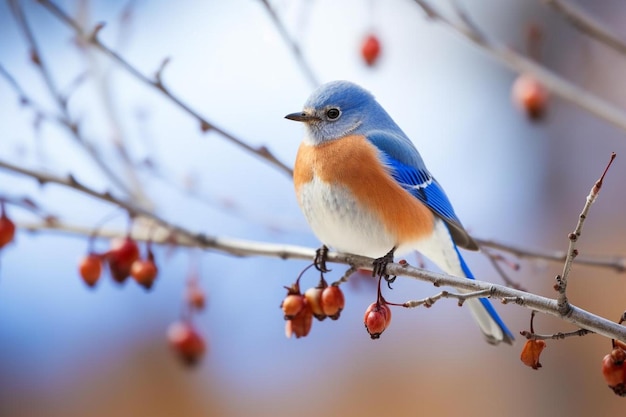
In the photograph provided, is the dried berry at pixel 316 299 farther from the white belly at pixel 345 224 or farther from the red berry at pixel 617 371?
the red berry at pixel 617 371

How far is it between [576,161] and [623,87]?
0.61m

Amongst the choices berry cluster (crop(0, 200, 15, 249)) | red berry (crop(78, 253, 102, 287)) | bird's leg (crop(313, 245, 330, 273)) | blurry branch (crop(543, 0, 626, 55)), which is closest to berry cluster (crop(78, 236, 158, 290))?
red berry (crop(78, 253, 102, 287))

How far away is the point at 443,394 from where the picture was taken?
4273mm

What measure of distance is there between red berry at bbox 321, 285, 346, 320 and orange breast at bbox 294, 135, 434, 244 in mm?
264

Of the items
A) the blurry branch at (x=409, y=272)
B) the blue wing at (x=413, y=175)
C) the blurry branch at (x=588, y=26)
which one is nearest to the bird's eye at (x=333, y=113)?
the blue wing at (x=413, y=175)

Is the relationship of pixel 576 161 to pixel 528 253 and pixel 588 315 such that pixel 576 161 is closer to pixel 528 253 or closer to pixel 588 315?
pixel 528 253

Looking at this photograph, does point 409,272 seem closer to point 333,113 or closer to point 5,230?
point 333,113

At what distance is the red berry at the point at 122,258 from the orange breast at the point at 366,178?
1.82ft

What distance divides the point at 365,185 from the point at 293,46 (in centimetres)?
39

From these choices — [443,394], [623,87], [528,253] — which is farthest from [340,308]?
[623,87]

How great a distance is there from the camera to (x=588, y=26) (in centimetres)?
158

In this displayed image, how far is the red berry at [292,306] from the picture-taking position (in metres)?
1.67

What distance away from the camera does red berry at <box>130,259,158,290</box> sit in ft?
6.63

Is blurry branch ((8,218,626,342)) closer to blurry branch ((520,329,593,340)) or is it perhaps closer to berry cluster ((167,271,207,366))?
blurry branch ((520,329,593,340))
